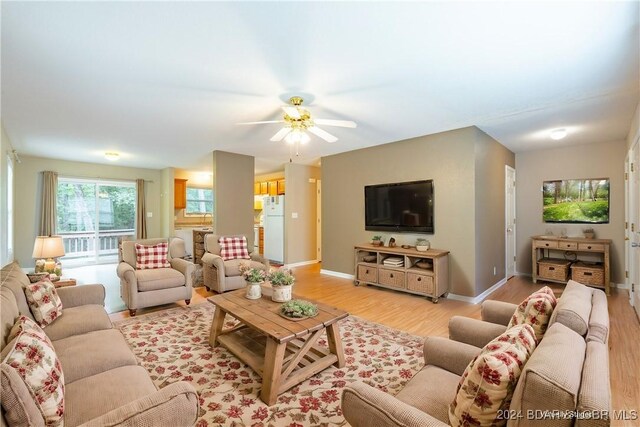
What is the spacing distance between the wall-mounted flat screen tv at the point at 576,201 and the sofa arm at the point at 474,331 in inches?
188

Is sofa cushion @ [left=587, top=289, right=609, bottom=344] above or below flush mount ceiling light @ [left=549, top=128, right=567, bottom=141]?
below

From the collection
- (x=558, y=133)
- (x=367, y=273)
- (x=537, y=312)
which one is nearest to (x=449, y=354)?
(x=537, y=312)

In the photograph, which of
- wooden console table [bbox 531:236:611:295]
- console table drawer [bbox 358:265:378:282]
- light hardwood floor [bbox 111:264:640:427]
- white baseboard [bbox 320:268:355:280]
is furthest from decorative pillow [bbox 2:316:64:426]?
wooden console table [bbox 531:236:611:295]

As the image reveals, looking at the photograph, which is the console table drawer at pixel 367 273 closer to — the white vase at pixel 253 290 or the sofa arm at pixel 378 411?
the white vase at pixel 253 290

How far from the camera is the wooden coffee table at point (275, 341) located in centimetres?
197

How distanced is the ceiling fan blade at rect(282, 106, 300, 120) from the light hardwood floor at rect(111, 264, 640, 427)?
2.43m

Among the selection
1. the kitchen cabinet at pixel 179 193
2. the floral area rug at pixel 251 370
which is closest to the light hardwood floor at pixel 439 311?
the floral area rug at pixel 251 370

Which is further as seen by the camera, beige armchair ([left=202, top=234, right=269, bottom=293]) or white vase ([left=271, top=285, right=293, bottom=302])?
beige armchair ([left=202, top=234, right=269, bottom=293])

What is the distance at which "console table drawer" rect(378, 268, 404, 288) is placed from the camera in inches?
173

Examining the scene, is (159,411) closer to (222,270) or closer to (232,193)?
(222,270)

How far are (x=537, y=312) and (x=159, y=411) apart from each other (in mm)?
1745

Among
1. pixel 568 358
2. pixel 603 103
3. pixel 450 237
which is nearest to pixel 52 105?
pixel 568 358

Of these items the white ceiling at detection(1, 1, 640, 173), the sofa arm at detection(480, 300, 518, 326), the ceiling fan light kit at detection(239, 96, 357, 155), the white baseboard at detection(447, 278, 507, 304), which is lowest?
the white baseboard at detection(447, 278, 507, 304)

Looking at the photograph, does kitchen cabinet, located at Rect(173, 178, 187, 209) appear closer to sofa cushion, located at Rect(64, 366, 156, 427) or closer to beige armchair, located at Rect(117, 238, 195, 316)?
beige armchair, located at Rect(117, 238, 195, 316)
